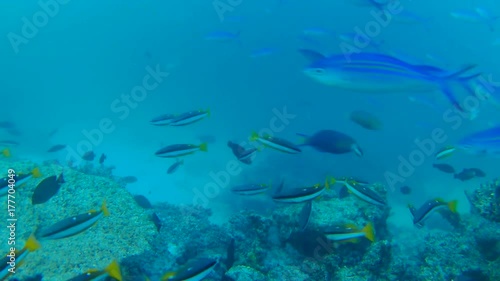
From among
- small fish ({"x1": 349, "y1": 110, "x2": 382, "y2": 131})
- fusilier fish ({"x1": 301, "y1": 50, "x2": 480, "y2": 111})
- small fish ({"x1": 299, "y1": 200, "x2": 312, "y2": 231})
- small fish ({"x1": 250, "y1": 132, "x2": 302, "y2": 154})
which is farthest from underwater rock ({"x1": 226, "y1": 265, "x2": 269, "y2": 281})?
small fish ({"x1": 349, "y1": 110, "x2": 382, "y2": 131})

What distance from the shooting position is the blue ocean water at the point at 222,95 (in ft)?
54.4

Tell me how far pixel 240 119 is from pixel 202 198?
15227 millimetres

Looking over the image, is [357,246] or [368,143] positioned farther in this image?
[368,143]

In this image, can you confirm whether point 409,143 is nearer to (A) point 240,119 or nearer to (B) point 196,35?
(A) point 240,119

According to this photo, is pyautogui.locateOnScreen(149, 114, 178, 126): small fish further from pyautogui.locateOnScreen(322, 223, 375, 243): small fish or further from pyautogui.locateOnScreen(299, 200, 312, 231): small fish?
pyautogui.locateOnScreen(322, 223, 375, 243): small fish

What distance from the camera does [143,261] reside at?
4.07 m

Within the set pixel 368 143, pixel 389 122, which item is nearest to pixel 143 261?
pixel 368 143

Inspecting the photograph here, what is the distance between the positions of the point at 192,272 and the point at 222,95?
32.4 m

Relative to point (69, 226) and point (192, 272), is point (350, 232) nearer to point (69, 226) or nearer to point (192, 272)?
point (192, 272)

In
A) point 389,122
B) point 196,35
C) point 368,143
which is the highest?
point 196,35

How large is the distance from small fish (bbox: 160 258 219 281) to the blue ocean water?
8.63ft

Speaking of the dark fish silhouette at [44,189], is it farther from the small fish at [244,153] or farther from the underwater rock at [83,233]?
the small fish at [244,153]

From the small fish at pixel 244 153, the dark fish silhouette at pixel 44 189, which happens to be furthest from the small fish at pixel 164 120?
the dark fish silhouette at pixel 44 189

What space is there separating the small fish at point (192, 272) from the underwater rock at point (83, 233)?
155 cm
